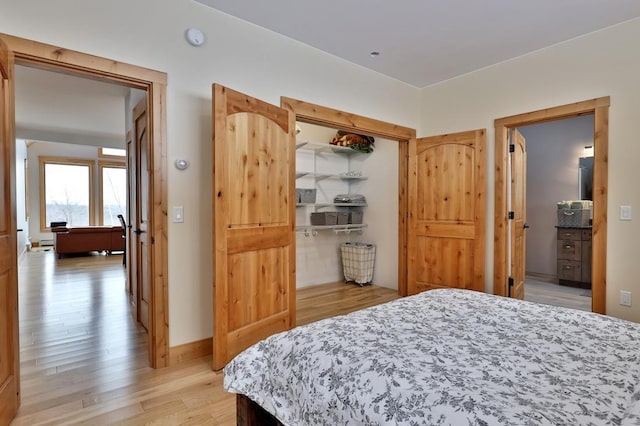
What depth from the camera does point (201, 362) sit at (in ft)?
8.52

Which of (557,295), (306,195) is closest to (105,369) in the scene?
(306,195)

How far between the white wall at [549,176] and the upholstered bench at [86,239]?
328 inches

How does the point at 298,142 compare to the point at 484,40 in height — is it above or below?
below

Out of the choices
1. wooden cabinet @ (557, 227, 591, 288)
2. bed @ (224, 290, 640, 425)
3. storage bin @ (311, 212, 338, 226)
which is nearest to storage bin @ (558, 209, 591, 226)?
wooden cabinet @ (557, 227, 591, 288)

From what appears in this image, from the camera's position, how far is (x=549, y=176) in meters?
5.55

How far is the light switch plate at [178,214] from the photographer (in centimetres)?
257

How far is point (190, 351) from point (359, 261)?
9.33 feet

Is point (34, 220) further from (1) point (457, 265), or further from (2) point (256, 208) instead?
(1) point (457, 265)

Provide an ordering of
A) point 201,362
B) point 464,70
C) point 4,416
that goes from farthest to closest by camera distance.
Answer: point 464,70 → point 201,362 → point 4,416

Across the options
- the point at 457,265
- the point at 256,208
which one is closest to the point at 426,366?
the point at 256,208

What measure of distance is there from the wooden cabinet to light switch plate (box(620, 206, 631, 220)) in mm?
2117

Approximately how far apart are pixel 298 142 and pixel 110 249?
618cm

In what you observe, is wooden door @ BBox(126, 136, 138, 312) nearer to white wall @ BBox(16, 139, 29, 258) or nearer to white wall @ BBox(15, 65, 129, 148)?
white wall @ BBox(15, 65, 129, 148)

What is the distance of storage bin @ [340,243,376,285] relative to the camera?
4.98 m
